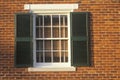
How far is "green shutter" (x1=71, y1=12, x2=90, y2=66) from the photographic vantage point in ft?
33.1

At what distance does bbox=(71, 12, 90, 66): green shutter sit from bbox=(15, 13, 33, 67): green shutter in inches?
49.0

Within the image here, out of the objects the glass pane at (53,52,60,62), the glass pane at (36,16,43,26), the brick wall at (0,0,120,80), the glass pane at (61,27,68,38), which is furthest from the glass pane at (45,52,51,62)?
the glass pane at (36,16,43,26)

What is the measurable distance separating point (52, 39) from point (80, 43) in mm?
852

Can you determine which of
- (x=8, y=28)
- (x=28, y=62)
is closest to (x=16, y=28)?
(x=8, y=28)

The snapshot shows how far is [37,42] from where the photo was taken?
10.4 m

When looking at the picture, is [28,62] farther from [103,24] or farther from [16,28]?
[103,24]

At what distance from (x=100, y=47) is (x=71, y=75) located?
117cm

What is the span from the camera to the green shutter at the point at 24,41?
1010 cm

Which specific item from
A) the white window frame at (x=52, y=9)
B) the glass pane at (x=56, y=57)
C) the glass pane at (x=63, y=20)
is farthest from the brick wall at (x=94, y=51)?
the glass pane at (x=63, y=20)

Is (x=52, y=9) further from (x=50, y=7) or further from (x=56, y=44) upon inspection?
(x=56, y=44)

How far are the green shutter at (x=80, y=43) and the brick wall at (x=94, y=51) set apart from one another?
0.17 metres

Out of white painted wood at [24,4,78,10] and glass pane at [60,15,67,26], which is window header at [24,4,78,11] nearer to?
white painted wood at [24,4,78,10]

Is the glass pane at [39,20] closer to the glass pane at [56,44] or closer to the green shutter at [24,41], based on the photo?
the green shutter at [24,41]

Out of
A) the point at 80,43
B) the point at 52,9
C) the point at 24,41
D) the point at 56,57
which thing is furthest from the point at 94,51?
the point at 24,41
